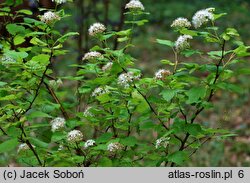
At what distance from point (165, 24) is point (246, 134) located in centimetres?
650

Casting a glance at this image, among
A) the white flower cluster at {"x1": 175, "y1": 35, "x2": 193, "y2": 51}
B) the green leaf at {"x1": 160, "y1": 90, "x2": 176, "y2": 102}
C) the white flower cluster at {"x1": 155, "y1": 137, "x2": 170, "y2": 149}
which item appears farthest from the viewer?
the white flower cluster at {"x1": 155, "y1": 137, "x2": 170, "y2": 149}

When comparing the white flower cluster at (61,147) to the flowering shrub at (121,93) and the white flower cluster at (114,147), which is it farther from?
the white flower cluster at (114,147)

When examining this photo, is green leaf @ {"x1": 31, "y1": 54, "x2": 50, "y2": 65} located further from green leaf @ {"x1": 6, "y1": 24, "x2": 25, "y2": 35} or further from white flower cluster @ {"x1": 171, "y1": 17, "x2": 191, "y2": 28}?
white flower cluster @ {"x1": 171, "y1": 17, "x2": 191, "y2": 28}

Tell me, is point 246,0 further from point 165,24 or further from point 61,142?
point 61,142

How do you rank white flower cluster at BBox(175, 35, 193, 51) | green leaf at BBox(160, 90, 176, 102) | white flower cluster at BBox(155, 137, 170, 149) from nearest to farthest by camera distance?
green leaf at BBox(160, 90, 176, 102), white flower cluster at BBox(175, 35, 193, 51), white flower cluster at BBox(155, 137, 170, 149)

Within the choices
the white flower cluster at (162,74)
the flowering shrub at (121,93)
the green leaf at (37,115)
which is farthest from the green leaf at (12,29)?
the white flower cluster at (162,74)

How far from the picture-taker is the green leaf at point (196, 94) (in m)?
1.97

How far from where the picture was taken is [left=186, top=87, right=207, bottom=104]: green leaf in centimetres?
197

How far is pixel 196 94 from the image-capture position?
6.52 feet

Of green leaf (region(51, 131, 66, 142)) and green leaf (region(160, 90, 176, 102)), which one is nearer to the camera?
green leaf (region(160, 90, 176, 102))

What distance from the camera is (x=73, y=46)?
11227 mm

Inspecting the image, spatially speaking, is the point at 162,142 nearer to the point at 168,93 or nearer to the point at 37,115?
the point at 168,93

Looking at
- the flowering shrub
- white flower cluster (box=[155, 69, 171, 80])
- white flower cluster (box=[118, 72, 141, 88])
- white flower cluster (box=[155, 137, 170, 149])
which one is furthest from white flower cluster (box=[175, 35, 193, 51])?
white flower cluster (box=[155, 137, 170, 149])

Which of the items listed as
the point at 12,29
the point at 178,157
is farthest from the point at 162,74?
the point at 12,29
